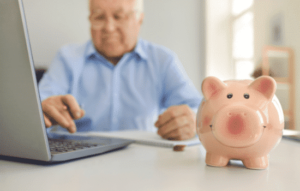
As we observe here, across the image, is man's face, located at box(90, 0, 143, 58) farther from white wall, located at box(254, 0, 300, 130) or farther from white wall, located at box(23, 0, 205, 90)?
white wall, located at box(254, 0, 300, 130)

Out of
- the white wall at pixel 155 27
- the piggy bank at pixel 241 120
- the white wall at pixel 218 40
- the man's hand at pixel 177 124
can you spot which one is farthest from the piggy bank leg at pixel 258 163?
the white wall at pixel 218 40

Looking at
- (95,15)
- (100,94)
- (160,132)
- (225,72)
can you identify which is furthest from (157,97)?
(225,72)

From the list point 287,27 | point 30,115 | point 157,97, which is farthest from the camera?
point 287,27

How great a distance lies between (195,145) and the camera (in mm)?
550

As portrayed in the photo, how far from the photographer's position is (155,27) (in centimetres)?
204

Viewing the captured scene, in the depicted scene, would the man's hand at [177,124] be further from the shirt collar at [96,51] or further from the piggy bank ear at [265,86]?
the shirt collar at [96,51]

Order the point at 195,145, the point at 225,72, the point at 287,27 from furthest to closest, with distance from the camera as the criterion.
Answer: the point at 225,72, the point at 287,27, the point at 195,145

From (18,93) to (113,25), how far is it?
894 millimetres

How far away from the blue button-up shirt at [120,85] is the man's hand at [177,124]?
50cm

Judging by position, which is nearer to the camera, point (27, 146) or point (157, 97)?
point (27, 146)

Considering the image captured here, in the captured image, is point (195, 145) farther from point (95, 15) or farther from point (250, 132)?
point (95, 15)

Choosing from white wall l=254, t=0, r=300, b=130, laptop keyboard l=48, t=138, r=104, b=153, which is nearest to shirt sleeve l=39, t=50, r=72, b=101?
laptop keyboard l=48, t=138, r=104, b=153

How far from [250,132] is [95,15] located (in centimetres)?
101

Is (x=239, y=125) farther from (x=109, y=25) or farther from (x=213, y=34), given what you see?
(x=213, y=34)
